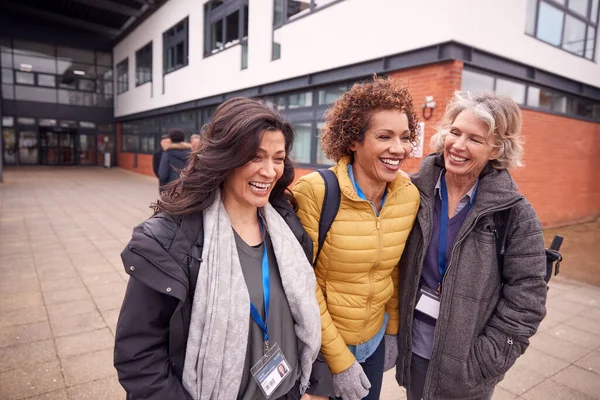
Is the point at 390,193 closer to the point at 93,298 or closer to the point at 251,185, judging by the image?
the point at 251,185

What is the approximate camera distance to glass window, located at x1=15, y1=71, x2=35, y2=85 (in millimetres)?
23016

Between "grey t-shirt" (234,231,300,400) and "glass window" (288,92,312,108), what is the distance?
906 centimetres

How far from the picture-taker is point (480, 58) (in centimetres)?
695

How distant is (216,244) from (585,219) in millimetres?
12393

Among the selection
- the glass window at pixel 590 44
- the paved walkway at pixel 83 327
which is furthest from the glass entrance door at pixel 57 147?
the glass window at pixel 590 44

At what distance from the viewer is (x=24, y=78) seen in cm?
2330

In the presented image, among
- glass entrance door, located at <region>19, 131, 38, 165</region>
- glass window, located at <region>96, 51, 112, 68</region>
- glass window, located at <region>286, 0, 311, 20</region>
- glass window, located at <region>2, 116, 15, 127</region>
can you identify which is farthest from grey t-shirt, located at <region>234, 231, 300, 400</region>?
glass window, located at <region>96, 51, 112, 68</region>

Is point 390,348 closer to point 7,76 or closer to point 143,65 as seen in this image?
point 143,65

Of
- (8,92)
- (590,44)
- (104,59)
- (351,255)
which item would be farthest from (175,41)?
(351,255)

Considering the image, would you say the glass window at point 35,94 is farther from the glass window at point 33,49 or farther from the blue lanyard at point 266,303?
the blue lanyard at point 266,303

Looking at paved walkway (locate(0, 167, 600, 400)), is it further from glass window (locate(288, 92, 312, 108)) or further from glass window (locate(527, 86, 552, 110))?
glass window (locate(288, 92, 312, 108))

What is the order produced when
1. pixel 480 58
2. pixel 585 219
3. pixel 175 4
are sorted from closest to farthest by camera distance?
1. pixel 480 58
2. pixel 585 219
3. pixel 175 4

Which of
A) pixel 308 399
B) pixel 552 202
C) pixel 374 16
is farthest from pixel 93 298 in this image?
pixel 552 202

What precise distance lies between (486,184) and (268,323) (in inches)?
44.3
